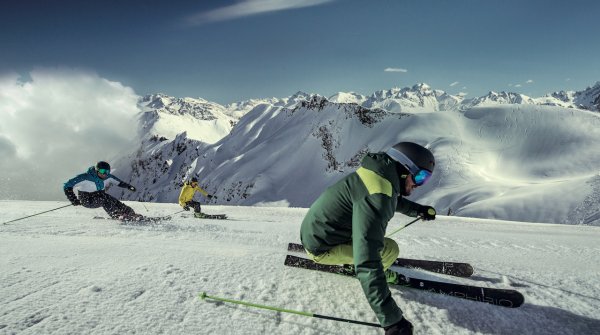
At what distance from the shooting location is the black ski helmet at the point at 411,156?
9.83 feet

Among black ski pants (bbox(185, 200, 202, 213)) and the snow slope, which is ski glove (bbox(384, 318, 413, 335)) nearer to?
the snow slope

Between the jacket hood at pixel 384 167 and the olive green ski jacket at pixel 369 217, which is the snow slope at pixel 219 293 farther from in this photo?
the jacket hood at pixel 384 167

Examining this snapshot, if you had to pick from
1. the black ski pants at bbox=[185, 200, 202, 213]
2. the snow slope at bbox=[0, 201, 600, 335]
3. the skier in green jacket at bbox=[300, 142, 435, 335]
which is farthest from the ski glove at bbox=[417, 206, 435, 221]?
the black ski pants at bbox=[185, 200, 202, 213]

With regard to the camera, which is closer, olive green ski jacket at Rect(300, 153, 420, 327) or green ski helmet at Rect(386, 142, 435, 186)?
olive green ski jacket at Rect(300, 153, 420, 327)

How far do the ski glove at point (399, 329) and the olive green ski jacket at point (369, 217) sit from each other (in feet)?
0.12

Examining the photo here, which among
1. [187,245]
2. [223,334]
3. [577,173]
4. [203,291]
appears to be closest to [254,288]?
[203,291]

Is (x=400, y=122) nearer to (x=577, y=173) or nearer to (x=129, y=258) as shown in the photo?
(x=577, y=173)

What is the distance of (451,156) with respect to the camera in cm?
4609

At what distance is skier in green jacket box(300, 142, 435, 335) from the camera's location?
2535mm

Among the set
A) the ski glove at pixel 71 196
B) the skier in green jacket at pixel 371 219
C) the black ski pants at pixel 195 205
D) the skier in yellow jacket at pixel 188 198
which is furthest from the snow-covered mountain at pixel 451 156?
the ski glove at pixel 71 196

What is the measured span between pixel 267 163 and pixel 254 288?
54320 millimetres

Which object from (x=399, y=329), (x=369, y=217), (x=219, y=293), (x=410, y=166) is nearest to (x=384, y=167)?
(x=410, y=166)

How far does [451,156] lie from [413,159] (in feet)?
154

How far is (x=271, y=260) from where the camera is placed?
432 cm
